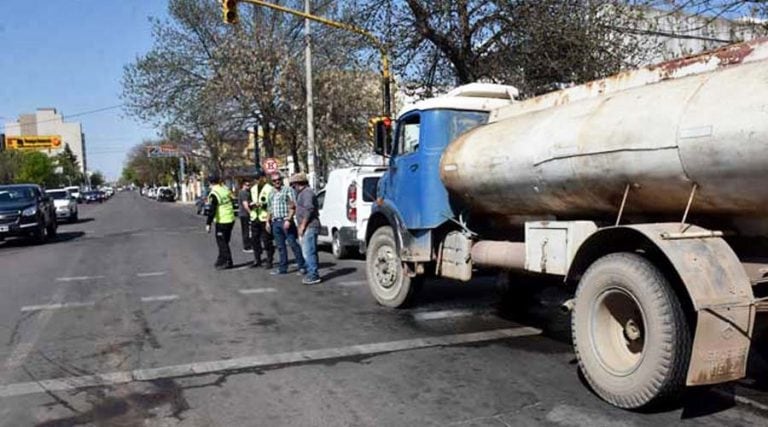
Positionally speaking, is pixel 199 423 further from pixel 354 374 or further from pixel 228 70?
pixel 228 70

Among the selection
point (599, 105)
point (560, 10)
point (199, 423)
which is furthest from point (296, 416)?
point (560, 10)

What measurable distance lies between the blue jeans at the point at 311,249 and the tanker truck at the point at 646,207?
4.11 metres

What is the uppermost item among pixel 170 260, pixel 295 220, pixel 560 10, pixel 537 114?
pixel 560 10

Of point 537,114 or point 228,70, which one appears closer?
point 537,114

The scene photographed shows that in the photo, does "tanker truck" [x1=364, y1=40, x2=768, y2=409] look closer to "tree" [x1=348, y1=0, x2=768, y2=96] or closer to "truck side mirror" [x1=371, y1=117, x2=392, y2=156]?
"truck side mirror" [x1=371, y1=117, x2=392, y2=156]

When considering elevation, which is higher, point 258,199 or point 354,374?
point 258,199

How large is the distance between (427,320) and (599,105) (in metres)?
3.31

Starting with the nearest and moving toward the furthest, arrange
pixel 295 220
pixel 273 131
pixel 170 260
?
pixel 295 220 → pixel 170 260 → pixel 273 131

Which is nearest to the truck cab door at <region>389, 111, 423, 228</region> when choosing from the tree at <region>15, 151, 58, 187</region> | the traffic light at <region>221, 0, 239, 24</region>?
the traffic light at <region>221, 0, 239, 24</region>

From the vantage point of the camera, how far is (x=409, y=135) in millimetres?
8383

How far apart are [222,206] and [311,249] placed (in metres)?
2.54

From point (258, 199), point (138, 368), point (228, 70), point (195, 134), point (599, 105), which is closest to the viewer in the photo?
point (599, 105)

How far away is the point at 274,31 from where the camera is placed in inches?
1216

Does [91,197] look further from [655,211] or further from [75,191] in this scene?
[655,211]
